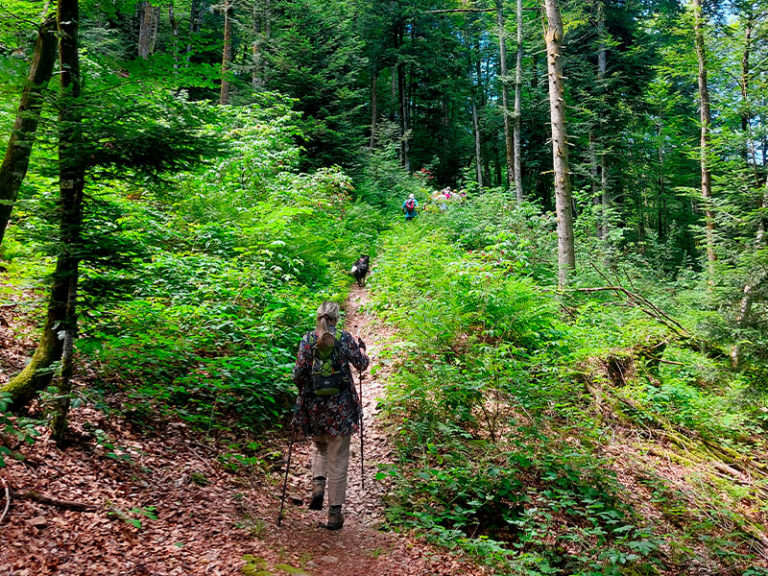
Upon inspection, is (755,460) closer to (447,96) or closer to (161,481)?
(161,481)

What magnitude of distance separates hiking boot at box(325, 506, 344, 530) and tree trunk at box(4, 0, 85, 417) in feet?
8.58

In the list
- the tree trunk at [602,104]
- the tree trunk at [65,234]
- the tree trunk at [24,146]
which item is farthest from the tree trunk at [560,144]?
the tree trunk at [602,104]

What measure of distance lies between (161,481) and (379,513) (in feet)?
7.35

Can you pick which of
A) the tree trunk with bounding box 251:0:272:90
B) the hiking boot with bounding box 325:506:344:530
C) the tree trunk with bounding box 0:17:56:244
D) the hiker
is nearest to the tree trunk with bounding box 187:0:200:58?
the tree trunk with bounding box 251:0:272:90

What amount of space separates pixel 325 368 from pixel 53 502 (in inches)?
95.1

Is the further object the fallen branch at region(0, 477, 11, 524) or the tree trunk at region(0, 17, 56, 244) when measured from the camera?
the tree trunk at region(0, 17, 56, 244)

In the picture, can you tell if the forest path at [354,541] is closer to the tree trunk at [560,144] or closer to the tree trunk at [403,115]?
the tree trunk at [560,144]

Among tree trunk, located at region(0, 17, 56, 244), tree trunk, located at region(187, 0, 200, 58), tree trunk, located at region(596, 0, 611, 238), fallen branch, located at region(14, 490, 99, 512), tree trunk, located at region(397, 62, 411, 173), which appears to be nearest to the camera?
fallen branch, located at region(14, 490, 99, 512)

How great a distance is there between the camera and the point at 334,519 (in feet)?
15.1

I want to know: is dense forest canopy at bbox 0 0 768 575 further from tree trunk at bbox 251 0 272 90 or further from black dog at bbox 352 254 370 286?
tree trunk at bbox 251 0 272 90

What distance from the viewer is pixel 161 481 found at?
4254 millimetres

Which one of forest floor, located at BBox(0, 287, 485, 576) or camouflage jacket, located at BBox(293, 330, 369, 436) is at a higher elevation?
camouflage jacket, located at BBox(293, 330, 369, 436)

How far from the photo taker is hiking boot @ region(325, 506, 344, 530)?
459cm

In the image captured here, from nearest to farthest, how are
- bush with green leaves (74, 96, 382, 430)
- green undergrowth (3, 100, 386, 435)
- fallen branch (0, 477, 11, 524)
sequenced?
fallen branch (0, 477, 11, 524) → green undergrowth (3, 100, 386, 435) → bush with green leaves (74, 96, 382, 430)
